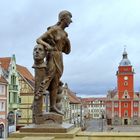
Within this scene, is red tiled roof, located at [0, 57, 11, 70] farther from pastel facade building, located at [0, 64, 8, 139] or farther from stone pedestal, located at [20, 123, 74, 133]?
stone pedestal, located at [20, 123, 74, 133]

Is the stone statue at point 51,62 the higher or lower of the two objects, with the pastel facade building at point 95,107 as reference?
higher

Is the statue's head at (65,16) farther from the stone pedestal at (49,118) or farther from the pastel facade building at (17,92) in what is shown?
the pastel facade building at (17,92)

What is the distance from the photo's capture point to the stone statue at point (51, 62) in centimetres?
889

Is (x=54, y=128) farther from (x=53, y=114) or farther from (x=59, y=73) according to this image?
(x=59, y=73)

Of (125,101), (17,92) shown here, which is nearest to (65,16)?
(17,92)

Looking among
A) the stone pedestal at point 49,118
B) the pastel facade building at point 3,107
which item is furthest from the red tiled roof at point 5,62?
the stone pedestal at point 49,118

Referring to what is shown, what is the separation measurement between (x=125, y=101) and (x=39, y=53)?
297ft

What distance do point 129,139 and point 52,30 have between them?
3.09 metres

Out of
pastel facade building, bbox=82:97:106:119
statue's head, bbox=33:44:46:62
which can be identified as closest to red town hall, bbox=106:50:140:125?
pastel facade building, bbox=82:97:106:119

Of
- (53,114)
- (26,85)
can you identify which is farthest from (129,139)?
(26,85)

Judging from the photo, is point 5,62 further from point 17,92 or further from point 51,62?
point 51,62

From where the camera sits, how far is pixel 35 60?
8906 mm

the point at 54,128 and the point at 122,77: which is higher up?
the point at 122,77

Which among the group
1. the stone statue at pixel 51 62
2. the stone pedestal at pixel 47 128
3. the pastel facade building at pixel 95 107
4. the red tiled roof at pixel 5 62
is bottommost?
the pastel facade building at pixel 95 107
